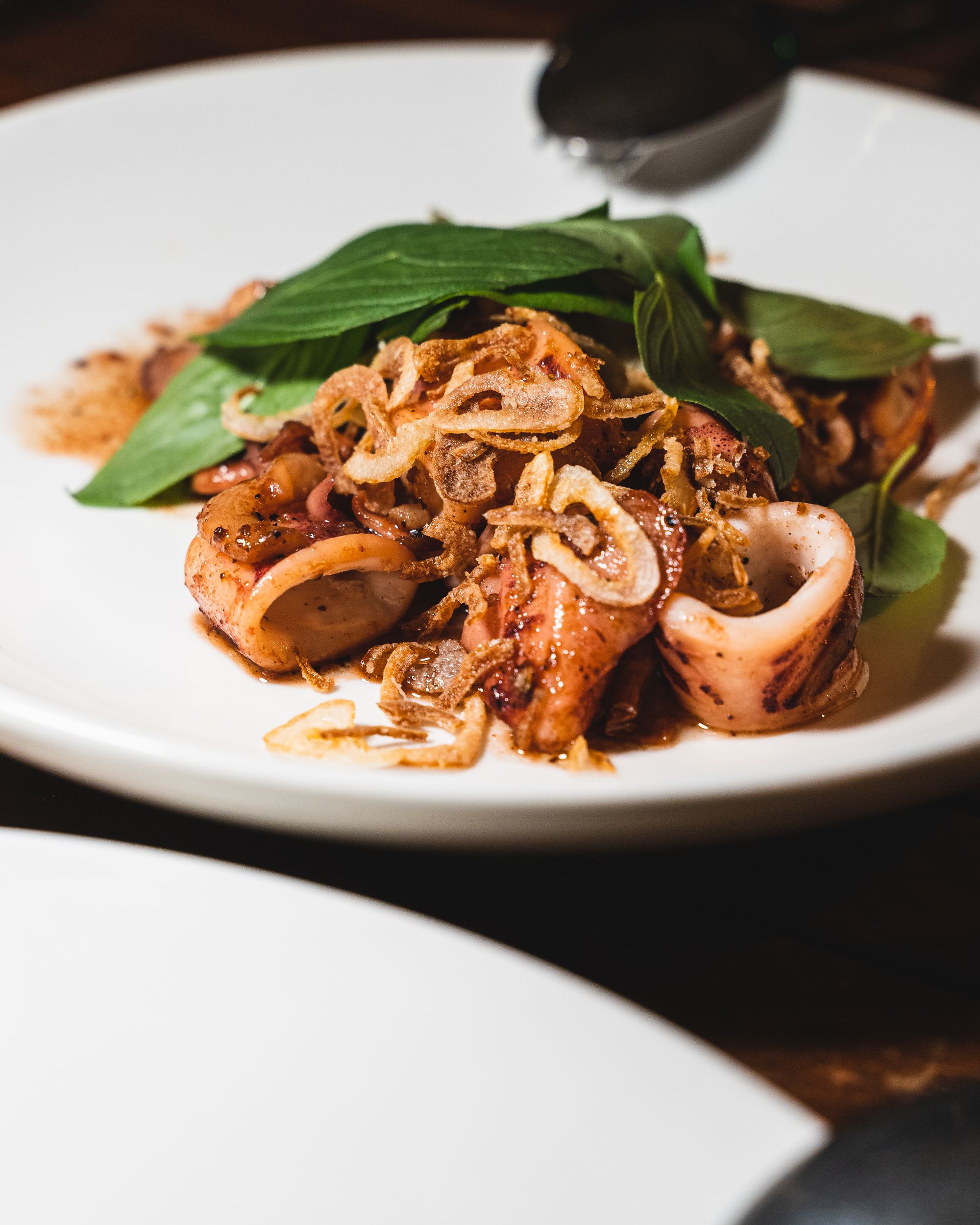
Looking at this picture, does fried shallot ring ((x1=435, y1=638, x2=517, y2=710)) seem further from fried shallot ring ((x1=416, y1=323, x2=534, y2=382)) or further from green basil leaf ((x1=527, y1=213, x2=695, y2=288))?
green basil leaf ((x1=527, y1=213, x2=695, y2=288))

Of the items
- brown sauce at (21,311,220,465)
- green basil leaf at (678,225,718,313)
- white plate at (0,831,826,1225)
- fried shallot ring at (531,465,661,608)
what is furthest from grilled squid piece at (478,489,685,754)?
brown sauce at (21,311,220,465)

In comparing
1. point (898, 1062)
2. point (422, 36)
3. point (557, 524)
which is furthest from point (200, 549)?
point (422, 36)

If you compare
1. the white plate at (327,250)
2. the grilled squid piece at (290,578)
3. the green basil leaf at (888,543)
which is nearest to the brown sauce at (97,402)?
the white plate at (327,250)

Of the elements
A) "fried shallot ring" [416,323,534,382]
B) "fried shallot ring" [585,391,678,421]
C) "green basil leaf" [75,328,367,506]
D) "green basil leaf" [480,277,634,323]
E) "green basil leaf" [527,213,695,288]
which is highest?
"green basil leaf" [527,213,695,288]

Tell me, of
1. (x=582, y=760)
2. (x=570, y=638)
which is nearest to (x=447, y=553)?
(x=570, y=638)

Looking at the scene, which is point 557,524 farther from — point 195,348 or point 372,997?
point 195,348

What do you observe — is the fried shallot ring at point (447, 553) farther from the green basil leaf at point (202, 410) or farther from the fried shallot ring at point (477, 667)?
the green basil leaf at point (202, 410)
